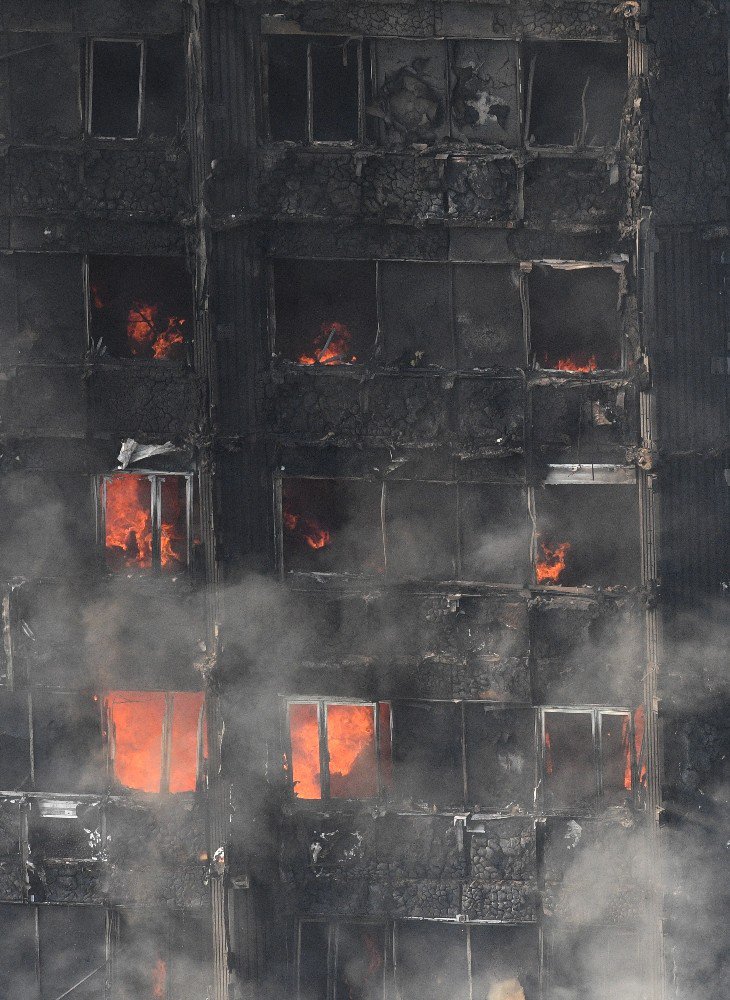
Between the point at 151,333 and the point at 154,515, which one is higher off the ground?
the point at 151,333

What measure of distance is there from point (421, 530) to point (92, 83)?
676 centimetres

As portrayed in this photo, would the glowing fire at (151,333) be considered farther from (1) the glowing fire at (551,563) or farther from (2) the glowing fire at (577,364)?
(1) the glowing fire at (551,563)

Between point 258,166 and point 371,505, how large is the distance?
4.30 m

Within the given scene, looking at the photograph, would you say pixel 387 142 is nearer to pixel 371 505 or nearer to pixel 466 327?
pixel 466 327

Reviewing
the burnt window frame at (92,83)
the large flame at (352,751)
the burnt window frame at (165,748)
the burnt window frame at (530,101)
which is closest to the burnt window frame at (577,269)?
the burnt window frame at (530,101)

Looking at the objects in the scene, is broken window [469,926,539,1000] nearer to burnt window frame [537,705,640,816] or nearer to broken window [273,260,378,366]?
burnt window frame [537,705,640,816]

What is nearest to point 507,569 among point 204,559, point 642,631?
point 642,631

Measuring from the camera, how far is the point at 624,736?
8984 mm

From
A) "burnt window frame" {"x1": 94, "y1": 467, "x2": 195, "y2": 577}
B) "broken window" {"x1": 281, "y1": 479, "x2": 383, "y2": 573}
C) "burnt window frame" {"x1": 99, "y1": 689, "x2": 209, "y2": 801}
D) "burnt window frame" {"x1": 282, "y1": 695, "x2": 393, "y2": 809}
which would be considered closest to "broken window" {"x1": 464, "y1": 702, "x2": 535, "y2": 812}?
"burnt window frame" {"x1": 282, "y1": 695, "x2": 393, "y2": 809}

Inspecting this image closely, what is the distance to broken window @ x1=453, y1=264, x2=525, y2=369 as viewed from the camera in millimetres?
8844

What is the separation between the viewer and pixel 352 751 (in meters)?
9.01

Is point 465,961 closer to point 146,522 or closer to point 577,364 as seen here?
point 146,522

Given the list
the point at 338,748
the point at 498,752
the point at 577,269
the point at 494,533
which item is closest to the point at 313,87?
the point at 577,269

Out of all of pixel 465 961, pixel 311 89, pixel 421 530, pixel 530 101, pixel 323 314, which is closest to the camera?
pixel 311 89
